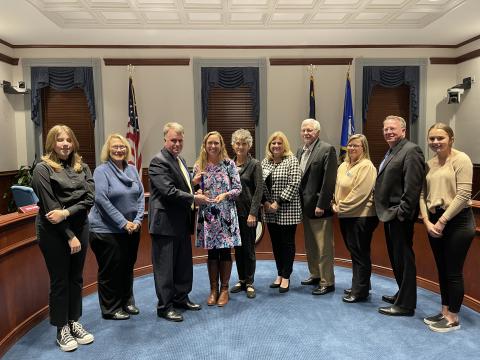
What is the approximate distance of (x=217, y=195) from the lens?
113 inches

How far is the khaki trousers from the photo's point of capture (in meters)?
3.22

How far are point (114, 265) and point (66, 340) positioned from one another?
0.56 meters

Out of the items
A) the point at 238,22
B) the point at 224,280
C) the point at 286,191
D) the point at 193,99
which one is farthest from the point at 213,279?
the point at 193,99

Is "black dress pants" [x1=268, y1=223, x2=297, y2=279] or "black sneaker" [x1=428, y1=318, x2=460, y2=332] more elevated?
"black dress pants" [x1=268, y1=223, x2=297, y2=279]

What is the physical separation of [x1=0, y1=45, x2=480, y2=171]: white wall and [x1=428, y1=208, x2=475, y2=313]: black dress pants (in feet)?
13.6

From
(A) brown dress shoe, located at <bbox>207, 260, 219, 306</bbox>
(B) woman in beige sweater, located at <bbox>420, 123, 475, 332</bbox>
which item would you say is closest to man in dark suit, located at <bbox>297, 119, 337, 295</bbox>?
(B) woman in beige sweater, located at <bbox>420, 123, 475, 332</bbox>

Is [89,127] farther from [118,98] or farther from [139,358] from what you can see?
[139,358]

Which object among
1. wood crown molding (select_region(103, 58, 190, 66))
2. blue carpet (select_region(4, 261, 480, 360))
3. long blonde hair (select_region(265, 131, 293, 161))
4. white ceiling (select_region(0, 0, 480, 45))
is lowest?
blue carpet (select_region(4, 261, 480, 360))

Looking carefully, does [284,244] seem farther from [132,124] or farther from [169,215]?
[132,124]

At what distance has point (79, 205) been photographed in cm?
220

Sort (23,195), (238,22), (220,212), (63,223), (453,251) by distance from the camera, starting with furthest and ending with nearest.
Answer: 1. (238,22)
2. (23,195)
3. (220,212)
4. (453,251)
5. (63,223)

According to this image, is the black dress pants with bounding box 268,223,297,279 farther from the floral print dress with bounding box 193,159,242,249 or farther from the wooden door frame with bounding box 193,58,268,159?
the wooden door frame with bounding box 193,58,268,159

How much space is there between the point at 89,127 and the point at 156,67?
1593mm

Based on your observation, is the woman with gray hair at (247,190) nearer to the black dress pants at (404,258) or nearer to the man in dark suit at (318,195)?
the man in dark suit at (318,195)
